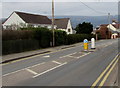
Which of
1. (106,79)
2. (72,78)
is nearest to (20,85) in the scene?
(72,78)

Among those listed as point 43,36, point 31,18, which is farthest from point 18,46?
point 31,18

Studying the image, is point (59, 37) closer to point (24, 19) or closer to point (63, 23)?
point (24, 19)

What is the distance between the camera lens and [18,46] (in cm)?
2038

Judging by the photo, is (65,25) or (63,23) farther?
(63,23)

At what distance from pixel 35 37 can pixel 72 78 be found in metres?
16.4

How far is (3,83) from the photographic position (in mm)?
8039

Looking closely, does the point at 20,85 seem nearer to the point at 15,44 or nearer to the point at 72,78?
the point at 72,78

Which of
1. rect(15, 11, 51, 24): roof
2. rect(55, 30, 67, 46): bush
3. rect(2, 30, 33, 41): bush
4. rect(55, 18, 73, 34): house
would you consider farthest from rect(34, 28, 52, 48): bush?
rect(55, 18, 73, 34): house

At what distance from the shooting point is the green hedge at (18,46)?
18.4 m

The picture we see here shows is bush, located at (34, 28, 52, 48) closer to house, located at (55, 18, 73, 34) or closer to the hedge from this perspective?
the hedge

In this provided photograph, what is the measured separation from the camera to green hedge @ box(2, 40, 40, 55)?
1841cm

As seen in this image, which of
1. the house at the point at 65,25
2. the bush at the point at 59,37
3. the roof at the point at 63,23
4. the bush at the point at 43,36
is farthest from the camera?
the roof at the point at 63,23

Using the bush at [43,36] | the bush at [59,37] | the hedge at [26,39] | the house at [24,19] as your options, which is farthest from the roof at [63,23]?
the bush at [43,36]

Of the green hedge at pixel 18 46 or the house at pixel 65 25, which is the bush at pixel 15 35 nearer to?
the green hedge at pixel 18 46
